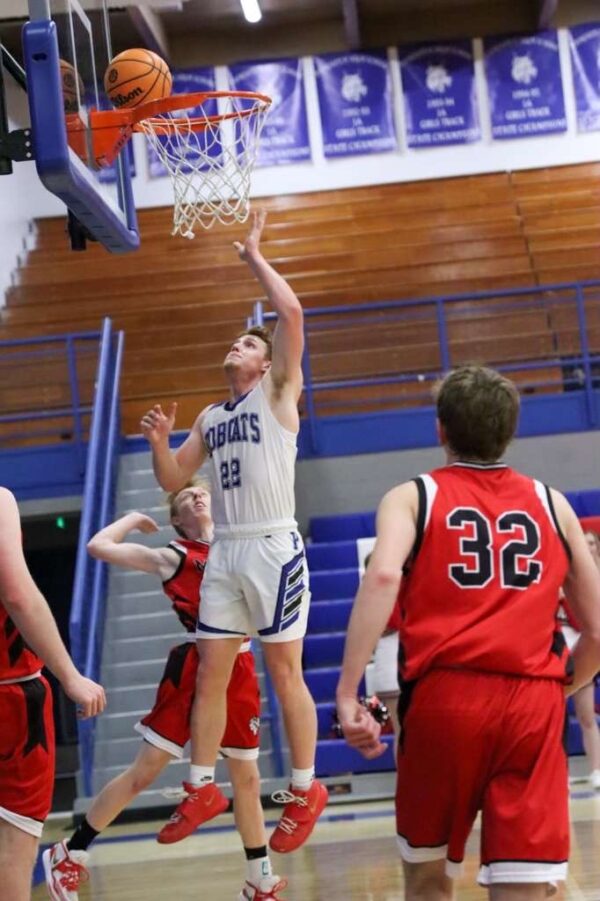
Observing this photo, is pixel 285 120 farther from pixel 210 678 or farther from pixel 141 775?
pixel 210 678

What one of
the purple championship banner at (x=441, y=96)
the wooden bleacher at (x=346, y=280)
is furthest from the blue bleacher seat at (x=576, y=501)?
the purple championship banner at (x=441, y=96)

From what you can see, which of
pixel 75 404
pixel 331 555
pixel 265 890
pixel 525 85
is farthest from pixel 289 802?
pixel 525 85

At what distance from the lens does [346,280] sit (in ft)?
52.8

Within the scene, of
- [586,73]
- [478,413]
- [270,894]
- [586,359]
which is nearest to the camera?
[478,413]

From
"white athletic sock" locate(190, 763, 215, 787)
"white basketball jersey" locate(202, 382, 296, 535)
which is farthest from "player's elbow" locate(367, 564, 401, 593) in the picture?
"white athletic sock" locate(190, 763, 215, 787)

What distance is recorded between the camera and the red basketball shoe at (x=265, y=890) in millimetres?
5949

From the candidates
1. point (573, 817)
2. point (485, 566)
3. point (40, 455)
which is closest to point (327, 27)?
point (40, 455)

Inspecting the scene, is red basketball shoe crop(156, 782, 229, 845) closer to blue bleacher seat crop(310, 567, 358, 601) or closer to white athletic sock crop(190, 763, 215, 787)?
white athletic sock crop(190, 763, 215, 787)

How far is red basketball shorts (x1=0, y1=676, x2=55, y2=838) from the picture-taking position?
4.22m

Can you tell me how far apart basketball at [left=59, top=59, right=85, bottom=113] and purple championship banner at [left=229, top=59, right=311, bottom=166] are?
11902 millimetres

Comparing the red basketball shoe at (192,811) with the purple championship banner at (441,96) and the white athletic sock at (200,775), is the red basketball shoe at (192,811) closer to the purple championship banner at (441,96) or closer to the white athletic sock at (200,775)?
the white athletic sock at (200,775)

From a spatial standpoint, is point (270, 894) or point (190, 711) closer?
point (270, 894)

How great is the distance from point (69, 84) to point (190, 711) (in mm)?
2813

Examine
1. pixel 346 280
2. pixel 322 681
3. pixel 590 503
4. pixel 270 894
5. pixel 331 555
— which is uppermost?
pixel 346 280
